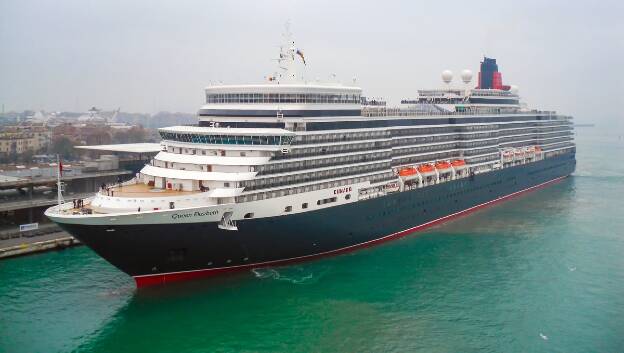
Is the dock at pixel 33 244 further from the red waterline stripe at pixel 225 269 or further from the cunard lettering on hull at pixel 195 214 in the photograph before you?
the cunard lettering on hull at pixel 195 214

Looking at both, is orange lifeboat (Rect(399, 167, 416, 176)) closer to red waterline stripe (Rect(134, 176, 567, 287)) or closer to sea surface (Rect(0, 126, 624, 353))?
red waterline stripe (Rect(134, 176, 567, 287))

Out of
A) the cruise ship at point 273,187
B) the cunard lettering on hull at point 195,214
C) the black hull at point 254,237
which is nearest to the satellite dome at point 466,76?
the cruise ship at point 273,187

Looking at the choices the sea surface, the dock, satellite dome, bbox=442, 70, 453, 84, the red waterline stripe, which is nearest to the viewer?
the sea surface

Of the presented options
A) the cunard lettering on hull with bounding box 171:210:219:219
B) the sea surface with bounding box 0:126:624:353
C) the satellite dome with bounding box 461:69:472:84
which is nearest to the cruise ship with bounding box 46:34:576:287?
the cunard lettering on hull with bounding box 171:210:219:219

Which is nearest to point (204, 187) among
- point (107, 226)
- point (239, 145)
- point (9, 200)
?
point (239, 145)

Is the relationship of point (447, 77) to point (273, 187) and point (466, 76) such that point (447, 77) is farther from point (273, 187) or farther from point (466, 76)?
point (273, 187)

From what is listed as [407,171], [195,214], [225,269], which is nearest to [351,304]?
[225,269]

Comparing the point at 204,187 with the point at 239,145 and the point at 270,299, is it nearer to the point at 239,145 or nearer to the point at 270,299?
A: the point at 239,145
